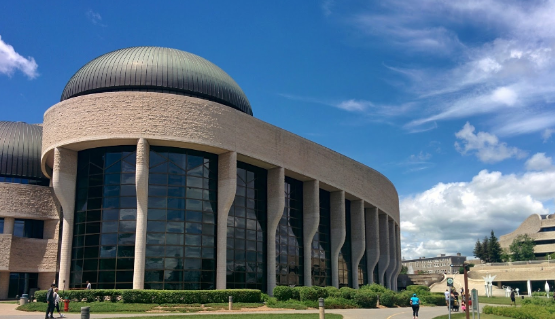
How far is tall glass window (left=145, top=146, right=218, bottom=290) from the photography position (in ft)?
115

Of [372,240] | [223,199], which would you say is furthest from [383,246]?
[223,199]

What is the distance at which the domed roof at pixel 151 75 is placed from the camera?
128 ft

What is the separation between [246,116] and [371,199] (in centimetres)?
2309

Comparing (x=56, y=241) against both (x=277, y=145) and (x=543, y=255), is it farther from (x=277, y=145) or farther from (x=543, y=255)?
(x=543, y=255)

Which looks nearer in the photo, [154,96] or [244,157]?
[154,96]

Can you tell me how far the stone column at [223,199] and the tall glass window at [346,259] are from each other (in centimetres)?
1949

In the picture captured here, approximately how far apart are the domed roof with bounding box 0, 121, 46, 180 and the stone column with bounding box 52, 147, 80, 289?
30.6 ft

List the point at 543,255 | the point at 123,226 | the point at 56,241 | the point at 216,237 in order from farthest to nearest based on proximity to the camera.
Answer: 1. the point at 543,255
2. the point at 56,241
3. the point at 216,237
4. the point at 123,226

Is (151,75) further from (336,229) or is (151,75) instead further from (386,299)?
(386,299)

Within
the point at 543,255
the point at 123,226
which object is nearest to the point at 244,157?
the point at 123,226

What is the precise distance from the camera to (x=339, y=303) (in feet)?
111

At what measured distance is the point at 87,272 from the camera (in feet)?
117

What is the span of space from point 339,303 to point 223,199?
1114cm

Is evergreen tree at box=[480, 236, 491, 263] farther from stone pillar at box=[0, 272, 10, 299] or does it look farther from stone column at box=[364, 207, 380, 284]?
stone pillar at box=[0, 272, 10, 299]
